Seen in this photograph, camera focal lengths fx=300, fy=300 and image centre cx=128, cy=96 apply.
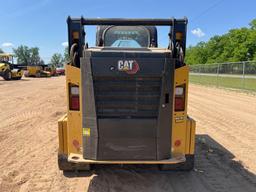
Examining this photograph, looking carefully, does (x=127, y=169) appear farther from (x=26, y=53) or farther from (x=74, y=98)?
(x=26, y=53)

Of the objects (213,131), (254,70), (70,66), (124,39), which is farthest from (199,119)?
(254,70)

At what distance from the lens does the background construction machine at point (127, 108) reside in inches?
145

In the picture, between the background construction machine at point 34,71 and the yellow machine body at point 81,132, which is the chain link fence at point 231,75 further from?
the background construction machine at point 34,71

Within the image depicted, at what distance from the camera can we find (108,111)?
3.85 m

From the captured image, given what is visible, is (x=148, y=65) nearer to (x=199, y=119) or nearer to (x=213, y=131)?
(x=213, y=131)

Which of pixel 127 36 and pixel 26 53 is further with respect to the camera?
pixel 26 53

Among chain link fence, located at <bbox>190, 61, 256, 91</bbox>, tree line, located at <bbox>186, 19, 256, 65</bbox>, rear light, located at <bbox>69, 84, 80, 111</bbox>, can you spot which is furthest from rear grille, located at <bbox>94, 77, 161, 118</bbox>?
tree line, located at <bbox>186, 19, 256, 65</bbox>

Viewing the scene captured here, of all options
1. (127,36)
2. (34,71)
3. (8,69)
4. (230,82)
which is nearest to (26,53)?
(34,71)

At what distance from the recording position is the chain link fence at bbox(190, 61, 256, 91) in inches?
763

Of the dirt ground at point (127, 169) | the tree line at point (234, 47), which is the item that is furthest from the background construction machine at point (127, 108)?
the tree line at point (234, 47)

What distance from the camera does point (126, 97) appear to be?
3.83m

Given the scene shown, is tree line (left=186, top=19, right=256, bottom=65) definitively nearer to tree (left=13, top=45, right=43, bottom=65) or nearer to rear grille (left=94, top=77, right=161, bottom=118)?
rear grille (left=94, top=77, right=161, bottom=118)

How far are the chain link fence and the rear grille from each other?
1679 cm

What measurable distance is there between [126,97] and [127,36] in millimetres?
2120
